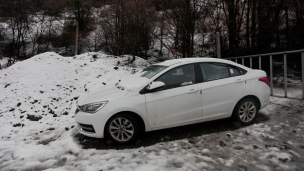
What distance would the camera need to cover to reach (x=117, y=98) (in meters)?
3.76

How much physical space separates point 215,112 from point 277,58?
367 inches

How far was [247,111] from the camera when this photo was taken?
14.6 feet

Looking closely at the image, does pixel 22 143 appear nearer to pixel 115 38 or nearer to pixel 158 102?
pixel 158 102

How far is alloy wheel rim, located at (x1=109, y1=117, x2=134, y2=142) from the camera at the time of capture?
3744 mm

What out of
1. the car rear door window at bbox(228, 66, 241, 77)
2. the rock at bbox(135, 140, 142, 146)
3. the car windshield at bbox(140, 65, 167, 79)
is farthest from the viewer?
the car rear door window at bbox(228, 66, 241, 77)

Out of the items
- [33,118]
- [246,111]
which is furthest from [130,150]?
[33,118]

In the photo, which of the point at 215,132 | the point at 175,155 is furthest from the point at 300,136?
the point at 175,155

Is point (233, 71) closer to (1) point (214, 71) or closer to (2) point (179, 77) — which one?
(1) point (214, 71)

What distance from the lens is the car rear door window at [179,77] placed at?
13.3 feet

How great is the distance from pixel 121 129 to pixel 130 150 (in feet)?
1.44

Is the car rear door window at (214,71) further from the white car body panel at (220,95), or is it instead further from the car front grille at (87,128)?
the car front grille at (87,128)

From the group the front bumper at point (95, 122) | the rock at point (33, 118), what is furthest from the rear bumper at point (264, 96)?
the rock at point (33, 118)

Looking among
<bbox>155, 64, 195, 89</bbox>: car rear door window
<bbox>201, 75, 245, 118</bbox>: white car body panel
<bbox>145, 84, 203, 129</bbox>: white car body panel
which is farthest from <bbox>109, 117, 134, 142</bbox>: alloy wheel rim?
<bbox>201, 75, 245, 118</bbox>: white car body panel

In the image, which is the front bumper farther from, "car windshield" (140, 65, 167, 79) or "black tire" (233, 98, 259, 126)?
"black tire" (233, 98, 259, 126)
